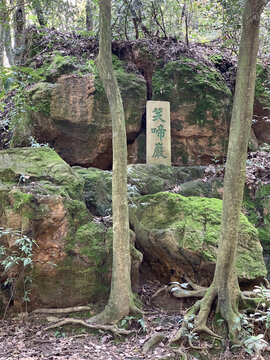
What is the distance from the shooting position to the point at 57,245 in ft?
16.6

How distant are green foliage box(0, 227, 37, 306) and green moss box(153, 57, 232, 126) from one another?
6.30 metres

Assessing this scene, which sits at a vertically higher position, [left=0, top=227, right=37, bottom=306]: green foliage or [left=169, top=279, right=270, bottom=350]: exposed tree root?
[left=0, top=227, right=37, bottom=306]: green foliage

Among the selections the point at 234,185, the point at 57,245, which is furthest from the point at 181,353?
the point at 57,245

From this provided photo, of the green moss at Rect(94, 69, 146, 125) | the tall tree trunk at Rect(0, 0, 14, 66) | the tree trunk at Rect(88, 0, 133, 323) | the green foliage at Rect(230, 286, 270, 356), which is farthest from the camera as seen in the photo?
the green moss at Rect(94, 69, 146, 125)

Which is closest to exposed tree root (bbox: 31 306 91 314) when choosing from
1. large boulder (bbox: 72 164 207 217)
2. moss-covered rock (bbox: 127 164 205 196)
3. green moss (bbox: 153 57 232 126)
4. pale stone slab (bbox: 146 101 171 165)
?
large boulder (bbox: 72 164 207 217)

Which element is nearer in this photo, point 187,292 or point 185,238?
point 187,292

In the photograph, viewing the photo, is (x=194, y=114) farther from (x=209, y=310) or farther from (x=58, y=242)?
(x=209, y=310)

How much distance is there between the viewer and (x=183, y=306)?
17.5 feet

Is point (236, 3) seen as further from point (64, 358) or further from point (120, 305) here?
point (64, 358)

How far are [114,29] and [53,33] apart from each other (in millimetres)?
2112

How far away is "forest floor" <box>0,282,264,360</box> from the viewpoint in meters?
4.02

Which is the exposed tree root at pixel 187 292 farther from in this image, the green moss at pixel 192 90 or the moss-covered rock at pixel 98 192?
the green moss at pixel 192 90

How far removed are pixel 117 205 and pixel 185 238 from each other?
4.84 ft

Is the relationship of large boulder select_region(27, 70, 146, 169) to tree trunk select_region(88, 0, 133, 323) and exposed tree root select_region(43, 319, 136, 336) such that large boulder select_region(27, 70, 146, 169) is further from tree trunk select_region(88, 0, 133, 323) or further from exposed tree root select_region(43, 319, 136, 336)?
exposed tree root select_region(43, 319, 136, 336)
